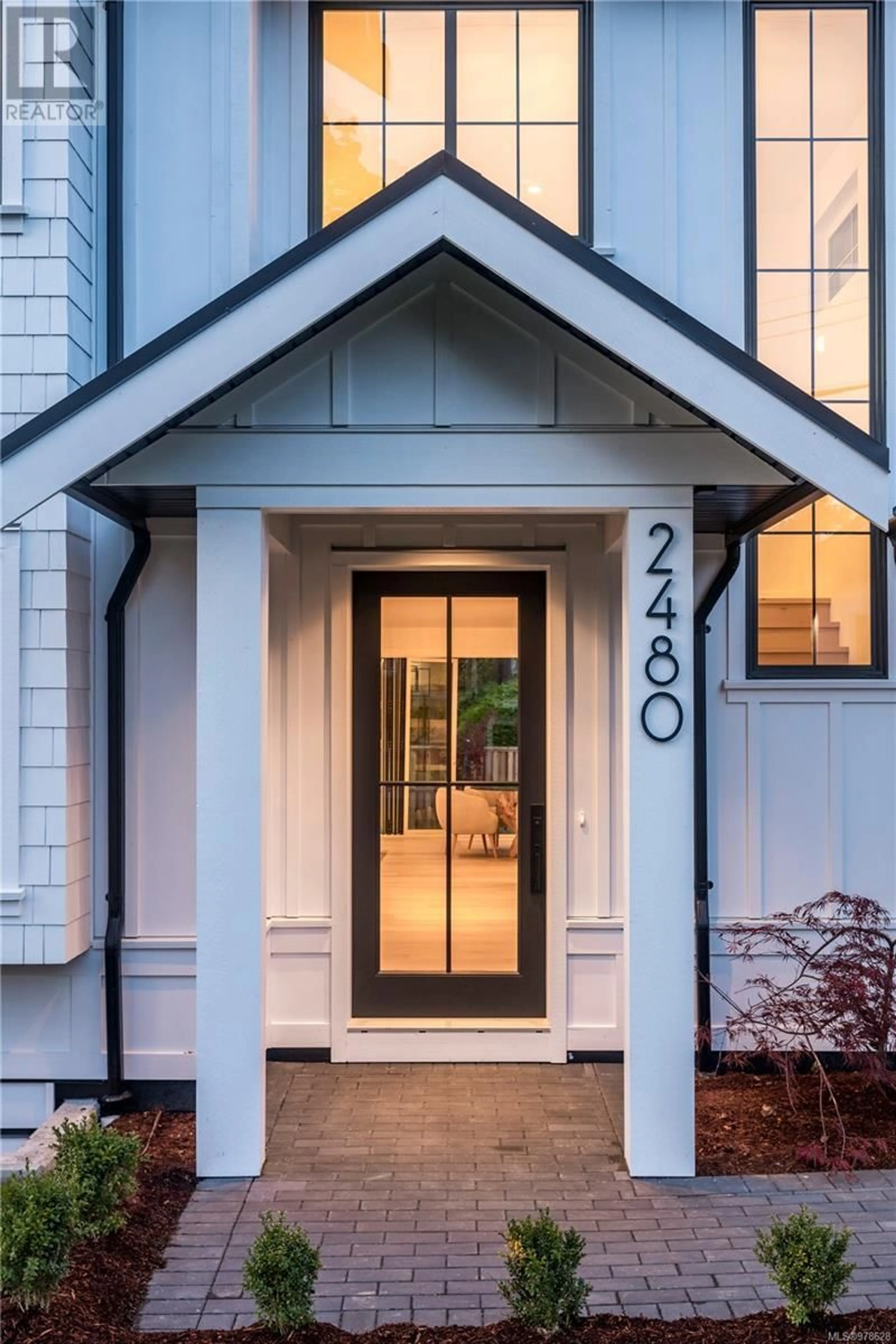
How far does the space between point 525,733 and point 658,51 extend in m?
3.72

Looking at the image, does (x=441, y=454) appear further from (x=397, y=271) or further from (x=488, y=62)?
(x=488, y=62)

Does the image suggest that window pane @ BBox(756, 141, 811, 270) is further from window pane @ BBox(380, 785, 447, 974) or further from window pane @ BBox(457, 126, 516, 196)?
window pane @ BBox(380, 785, 447, 974)

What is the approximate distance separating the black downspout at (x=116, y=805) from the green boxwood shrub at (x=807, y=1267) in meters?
3.29

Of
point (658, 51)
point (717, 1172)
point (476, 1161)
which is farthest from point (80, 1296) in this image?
point (658, 51)

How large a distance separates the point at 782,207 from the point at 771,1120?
4749mm

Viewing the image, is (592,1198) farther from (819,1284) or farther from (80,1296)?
(80,1296)

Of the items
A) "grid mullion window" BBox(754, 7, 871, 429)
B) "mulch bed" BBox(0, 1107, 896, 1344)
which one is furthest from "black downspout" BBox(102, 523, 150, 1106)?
"grid mullion window" BBox(754, 7, 871, 429)

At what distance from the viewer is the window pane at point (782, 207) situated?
17.4 feet

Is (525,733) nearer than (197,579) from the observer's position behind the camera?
No

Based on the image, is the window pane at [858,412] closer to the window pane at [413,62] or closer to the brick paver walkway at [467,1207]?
the window pane at [413,62]

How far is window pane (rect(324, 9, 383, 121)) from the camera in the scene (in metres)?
5.31

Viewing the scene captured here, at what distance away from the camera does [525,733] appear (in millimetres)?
5367

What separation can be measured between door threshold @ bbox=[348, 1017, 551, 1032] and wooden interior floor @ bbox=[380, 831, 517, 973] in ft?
0.88

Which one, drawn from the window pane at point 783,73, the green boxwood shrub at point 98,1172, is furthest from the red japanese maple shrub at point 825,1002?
the window pane at point 783,73
